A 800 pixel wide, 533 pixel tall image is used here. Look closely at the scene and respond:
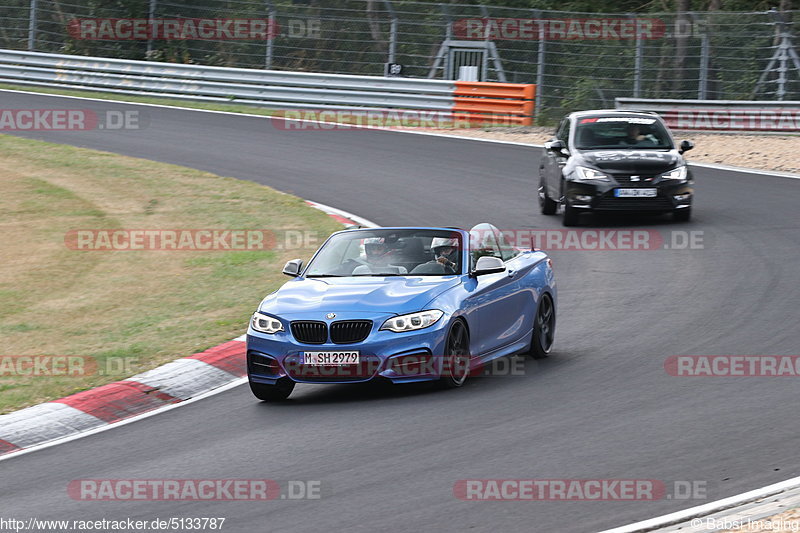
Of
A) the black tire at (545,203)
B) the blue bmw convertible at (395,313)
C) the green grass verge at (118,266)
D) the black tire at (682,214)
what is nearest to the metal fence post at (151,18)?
the green grass verge at (118,266)

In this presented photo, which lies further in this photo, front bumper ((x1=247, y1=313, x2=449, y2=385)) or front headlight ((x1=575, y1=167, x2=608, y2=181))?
front headlight ((x1=575, y1=167, x2=608, y2=181))

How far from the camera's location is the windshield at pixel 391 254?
10906 millimetres

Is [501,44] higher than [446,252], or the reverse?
[501,44]

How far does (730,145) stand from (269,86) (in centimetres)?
1249

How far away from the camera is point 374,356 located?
9.84 meters

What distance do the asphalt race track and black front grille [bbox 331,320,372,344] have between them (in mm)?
534

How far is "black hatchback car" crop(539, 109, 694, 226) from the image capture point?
62.6ft

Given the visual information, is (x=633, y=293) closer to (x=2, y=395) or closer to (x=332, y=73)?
(x=2, y=395)

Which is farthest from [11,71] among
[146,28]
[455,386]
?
[455,386]
